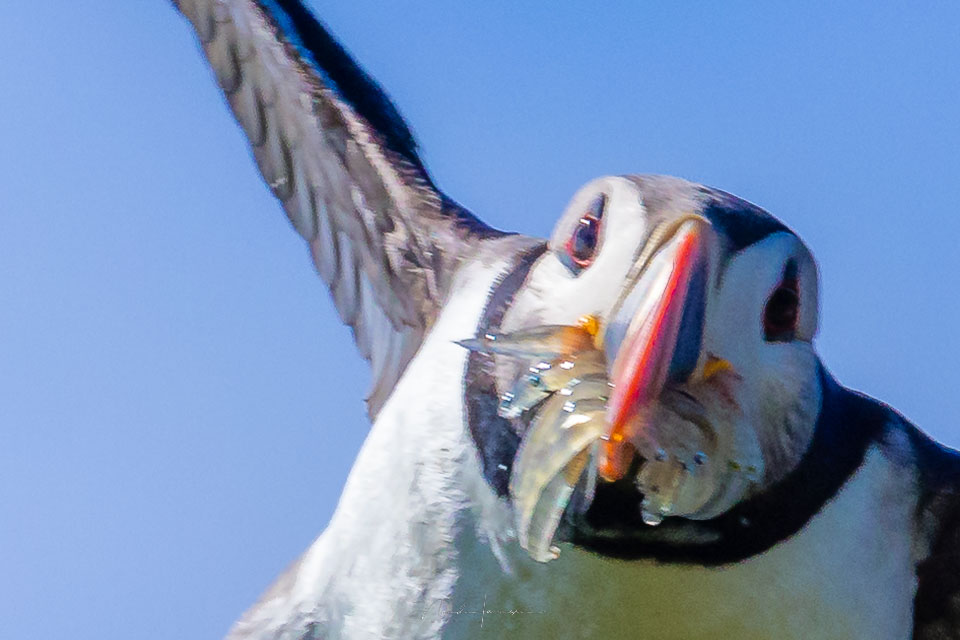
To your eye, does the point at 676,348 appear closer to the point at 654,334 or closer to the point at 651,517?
the point at 654,334

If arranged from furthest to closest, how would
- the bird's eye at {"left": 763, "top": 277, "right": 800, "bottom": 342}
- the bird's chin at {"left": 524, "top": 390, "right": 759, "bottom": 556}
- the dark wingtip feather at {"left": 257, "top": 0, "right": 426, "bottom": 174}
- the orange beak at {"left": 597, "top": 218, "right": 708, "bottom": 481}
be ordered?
the dark wingtip feather at {"left": 257, "top": 0, "right": 426, "bottom": 174} < the bird's eye at {"left": 763, "top": 277, "right": 800, "bottom": 342} < the bird's chin at {"left": 524, "top": 390, "right": 759, "bottom": 556} < the orange beak at {"left": 597, "top": 218, "right": 708, "bottom": 481}

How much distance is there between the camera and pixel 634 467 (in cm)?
287

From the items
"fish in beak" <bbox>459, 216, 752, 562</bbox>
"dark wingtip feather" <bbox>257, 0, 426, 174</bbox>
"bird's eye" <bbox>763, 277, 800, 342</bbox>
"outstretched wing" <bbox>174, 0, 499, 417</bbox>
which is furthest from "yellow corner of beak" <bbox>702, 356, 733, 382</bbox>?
"dark wingtip feather" <bbox>257, 0, 426, 174</bbox>

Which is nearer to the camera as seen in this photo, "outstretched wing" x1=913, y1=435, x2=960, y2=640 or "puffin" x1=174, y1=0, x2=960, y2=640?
"puffin" x1=174, y1=0, x2=960, y2=640

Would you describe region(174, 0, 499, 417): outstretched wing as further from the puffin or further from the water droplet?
the water droplet

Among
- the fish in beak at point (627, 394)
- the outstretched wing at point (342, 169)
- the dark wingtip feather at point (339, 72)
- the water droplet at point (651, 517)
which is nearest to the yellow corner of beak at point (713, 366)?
the fish in beak at point (627, 394)

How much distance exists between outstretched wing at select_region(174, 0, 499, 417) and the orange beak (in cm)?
165

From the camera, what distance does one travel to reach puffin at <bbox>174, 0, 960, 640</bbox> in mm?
2721

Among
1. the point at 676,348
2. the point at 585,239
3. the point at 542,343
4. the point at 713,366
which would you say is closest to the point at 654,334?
the point at 676,348

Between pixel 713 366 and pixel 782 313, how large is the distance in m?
0.32

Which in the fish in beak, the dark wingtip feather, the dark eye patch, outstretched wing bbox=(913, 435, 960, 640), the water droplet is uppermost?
the dark wingtip feather

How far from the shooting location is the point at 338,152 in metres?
4.98

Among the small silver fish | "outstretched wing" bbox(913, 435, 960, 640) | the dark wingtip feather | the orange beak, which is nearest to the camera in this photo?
the orange beak

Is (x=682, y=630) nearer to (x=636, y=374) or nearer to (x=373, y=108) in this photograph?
(x=636, y=374)
